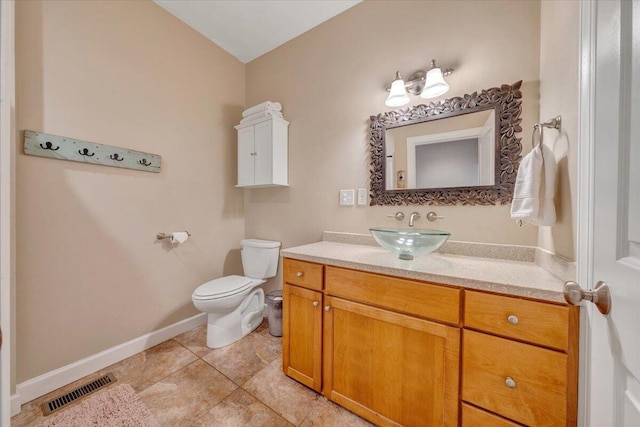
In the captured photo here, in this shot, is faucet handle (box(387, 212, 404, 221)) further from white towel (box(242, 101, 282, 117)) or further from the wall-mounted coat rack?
the wall-mounted coat rack

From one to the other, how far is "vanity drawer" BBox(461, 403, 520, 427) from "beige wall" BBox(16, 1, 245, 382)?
2091mm

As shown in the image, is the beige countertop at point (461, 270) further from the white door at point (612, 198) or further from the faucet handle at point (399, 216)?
the faucet handle at point (399, 216)

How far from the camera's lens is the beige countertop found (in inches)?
32.0

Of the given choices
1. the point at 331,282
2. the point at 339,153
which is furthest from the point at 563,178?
the point at 339,153

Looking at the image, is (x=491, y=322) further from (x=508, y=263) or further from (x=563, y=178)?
(x=563, y=178)

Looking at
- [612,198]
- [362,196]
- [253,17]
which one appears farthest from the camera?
[253,17]

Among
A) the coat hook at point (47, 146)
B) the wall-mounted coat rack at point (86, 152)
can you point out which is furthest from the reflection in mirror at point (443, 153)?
the coat hook at point (47, 146)

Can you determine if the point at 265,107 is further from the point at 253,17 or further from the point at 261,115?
the point at 253,17

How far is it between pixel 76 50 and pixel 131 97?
0.33 metres

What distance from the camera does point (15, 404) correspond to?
3.90 ft

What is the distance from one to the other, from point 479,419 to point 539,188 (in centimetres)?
95

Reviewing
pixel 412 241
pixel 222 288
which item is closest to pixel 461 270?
pixel 412 241

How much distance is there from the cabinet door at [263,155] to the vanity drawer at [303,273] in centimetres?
89

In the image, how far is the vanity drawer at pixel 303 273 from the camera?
4.26ft
